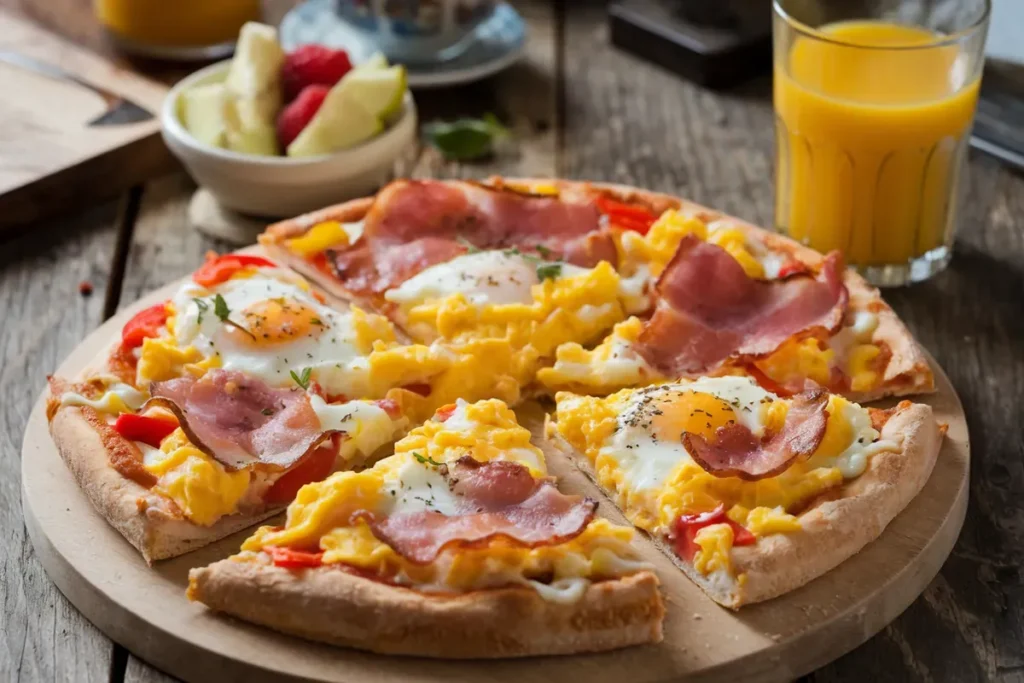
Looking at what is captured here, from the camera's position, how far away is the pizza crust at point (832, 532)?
359 cm

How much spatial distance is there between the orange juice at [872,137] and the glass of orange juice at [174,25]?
3.06m

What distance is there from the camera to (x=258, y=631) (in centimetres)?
352

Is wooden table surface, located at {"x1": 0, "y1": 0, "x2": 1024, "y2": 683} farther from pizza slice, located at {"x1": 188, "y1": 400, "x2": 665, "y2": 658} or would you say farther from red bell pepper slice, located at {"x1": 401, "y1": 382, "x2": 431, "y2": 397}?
red bell pepper slice, located at {"x1": 401, "y1": 382, "x2": 431, "y2": 397}

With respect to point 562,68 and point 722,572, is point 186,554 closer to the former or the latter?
point 722,572

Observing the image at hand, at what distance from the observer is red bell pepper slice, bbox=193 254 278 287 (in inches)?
189

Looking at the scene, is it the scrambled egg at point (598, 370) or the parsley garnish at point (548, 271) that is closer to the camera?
the scrambled egg at point (598, 370)

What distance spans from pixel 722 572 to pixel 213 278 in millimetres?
2165

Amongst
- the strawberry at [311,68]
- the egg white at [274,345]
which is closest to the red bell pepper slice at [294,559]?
the egg white at [274,345]

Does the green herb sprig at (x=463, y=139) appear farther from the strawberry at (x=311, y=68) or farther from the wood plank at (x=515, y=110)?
the strawberry at (x=311, y=68)

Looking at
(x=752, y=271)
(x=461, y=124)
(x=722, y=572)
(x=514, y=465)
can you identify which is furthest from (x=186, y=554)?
(x=461, y=124)

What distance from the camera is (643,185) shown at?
6.21m

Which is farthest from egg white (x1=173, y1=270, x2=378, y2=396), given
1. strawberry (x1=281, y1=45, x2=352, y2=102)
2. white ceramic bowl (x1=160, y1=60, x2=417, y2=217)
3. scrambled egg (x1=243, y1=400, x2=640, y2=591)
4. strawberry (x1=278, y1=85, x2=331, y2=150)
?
strawberry (x1=281, y1=45, x2=352, y2=102)

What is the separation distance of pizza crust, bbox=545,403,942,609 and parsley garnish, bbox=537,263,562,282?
3.28ft

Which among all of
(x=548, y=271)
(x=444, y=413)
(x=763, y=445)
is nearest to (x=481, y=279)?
(x=548, y=271)
